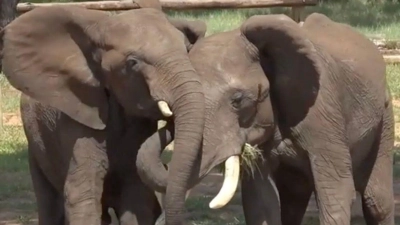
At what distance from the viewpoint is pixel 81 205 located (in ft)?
20.9

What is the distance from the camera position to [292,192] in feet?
22.8

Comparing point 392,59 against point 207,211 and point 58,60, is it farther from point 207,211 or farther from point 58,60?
point 58,60


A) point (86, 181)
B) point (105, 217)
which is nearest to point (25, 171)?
point (105, 217)

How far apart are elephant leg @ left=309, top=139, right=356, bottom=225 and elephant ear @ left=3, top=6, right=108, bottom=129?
1185 mm

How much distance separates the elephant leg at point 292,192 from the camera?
6.68m

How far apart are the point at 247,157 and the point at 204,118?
0.51 meters

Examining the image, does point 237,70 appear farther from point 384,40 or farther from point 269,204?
point 384,40

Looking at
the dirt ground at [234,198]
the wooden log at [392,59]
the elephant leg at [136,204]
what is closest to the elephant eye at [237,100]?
the elephant leg at [136,204]

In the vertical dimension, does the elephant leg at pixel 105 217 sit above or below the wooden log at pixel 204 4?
above

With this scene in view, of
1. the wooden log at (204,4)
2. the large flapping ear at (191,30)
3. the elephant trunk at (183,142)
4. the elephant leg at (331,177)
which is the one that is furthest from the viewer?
the wooden log at (204,4)

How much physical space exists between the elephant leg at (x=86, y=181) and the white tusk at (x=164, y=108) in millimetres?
688

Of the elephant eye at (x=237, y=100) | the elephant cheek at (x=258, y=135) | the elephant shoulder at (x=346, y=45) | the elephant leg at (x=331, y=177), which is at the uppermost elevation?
the elephant eye at (x=237, y=100)

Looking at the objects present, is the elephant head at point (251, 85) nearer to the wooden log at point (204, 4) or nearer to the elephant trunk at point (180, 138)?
the elephant trunk at point (180, 138)

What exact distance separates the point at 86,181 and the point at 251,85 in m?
1.08
